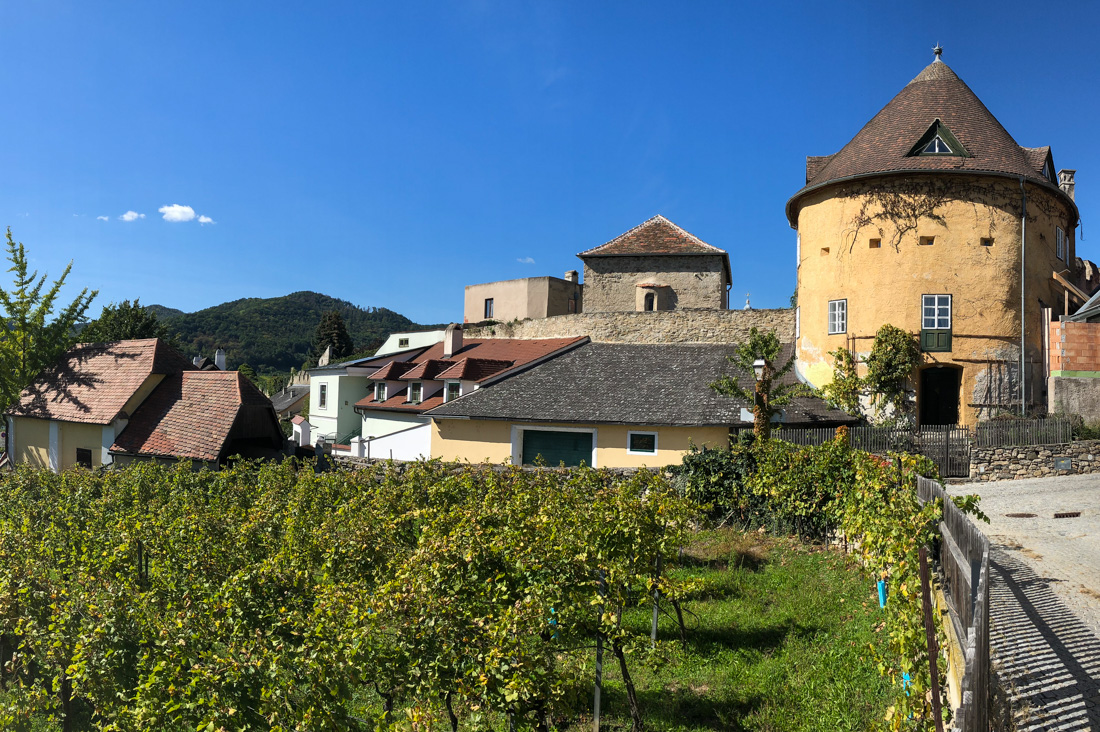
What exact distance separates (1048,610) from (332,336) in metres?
80.3

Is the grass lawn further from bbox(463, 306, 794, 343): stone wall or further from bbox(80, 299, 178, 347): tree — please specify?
bbox(80, 299, 178, 347): tree

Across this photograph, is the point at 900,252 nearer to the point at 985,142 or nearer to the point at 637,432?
the point at 985,142

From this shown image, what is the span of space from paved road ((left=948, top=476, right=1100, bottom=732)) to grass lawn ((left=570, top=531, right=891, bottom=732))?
118 cm

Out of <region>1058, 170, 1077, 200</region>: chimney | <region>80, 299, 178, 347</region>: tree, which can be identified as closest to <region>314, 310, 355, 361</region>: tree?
<region>80, 299, 178, 347</region>: tree

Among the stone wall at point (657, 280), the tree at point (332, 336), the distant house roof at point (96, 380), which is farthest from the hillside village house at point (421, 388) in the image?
the tree at point (332, 336)

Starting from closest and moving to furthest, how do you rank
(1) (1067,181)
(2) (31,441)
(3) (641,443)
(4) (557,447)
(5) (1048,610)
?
(5) (1048,610), (3) (641,443), (4) (557,447), (2) (31,441), (1) (1067,181)

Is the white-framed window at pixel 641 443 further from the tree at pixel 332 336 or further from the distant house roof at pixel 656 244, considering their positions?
the tree at pixel 332 336

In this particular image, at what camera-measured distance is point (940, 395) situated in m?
23.3

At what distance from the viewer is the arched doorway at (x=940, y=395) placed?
22.9m

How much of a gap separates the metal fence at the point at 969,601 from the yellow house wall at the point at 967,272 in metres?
17.1

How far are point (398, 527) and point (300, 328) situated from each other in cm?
9865

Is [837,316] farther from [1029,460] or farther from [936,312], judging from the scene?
[1029,460]

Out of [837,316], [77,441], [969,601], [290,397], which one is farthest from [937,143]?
[290,397]

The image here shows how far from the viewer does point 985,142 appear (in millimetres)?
22391
